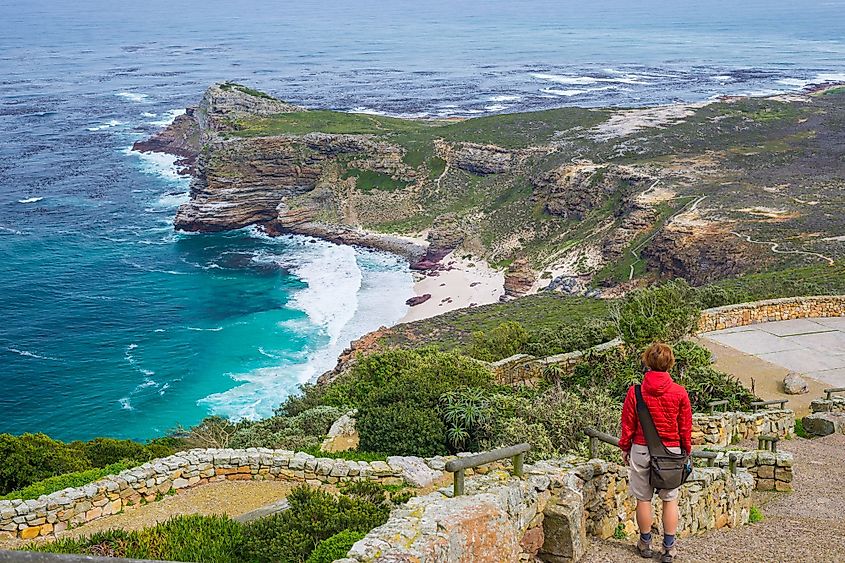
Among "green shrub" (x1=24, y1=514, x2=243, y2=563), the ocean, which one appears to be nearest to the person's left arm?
"green shrub" (x1=24, y1=514, x2=243, y2=563)

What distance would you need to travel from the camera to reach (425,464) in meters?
11.7

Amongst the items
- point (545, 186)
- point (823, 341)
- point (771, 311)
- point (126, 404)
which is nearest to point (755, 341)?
point (823, 341)

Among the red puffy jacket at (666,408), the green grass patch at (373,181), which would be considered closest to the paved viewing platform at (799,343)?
the red puffy jacket at (666,408)

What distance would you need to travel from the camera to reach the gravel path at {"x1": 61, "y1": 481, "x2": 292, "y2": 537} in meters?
11.8

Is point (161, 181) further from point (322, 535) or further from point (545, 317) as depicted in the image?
point (322, 535)

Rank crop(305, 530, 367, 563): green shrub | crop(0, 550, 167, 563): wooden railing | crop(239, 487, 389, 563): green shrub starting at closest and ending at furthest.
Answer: crop(0, 550, 167, 563): wooden railing, crop(305, 530, 367, 563): green shrub, crop(239, 487, 389, 563): green shrub

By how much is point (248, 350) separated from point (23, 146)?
65.2 meters

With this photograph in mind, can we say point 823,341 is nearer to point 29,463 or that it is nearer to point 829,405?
point 829,405

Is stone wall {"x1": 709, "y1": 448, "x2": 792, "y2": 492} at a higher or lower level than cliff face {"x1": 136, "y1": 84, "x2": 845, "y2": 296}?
higher

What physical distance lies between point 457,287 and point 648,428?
166ft

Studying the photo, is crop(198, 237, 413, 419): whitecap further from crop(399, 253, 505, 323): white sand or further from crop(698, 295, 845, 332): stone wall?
crop(698, 295, 845, 332): stone wall

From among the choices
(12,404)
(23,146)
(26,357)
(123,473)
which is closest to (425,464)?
(123,473)

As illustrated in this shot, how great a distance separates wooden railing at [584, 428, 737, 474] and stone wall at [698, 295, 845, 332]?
36.9ft

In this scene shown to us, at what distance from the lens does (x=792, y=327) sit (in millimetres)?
22625
